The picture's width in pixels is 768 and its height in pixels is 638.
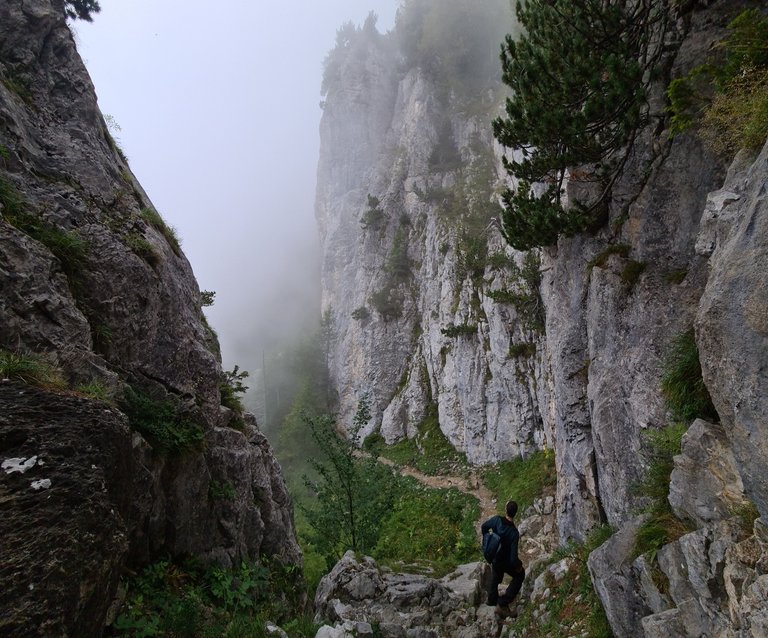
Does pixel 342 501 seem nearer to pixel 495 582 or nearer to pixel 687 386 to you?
pixel 495 582

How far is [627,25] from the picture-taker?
7949 millimetres

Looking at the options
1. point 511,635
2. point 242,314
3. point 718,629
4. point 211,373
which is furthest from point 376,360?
point 242,314

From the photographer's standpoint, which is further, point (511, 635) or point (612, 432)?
point (612, 432)

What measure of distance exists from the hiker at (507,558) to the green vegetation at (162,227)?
418 inches

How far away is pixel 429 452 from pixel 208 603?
2416 cm

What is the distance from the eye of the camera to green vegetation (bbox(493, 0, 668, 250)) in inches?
308

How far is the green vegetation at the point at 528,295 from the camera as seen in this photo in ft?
70.2

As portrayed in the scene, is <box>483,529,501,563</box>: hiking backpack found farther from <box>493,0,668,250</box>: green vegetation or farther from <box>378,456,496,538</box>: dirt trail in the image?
<box>378,456,496,538</box>: dirt trail

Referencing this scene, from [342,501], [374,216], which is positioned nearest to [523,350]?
[342,501]

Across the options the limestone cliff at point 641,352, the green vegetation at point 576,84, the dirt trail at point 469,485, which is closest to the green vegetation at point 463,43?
the limestone cliff at point 641,352

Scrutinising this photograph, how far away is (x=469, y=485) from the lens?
2309cm

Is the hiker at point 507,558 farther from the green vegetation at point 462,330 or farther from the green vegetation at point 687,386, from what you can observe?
the green vegetation at point 462,330

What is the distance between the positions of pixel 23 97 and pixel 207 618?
1174 centimetres

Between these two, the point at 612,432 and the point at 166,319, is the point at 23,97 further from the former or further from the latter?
the point at 612,432
